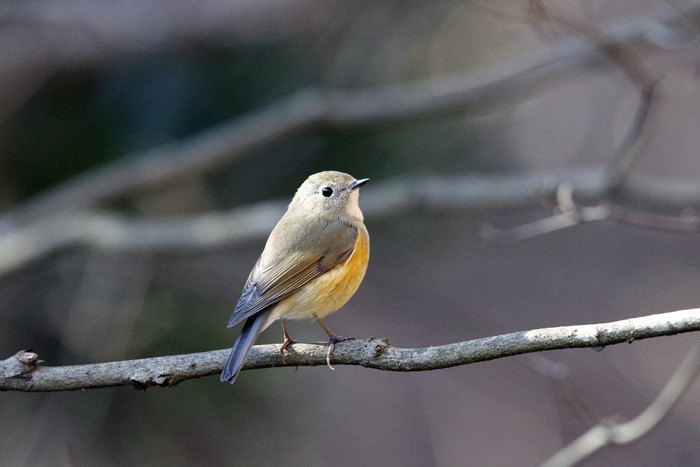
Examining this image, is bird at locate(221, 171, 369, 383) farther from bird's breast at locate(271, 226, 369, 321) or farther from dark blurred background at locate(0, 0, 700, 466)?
dark blurred background at locate(0, 0, 700, 466)

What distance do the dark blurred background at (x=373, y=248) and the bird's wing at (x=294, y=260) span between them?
169 cm

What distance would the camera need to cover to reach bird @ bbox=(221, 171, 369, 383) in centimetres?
383

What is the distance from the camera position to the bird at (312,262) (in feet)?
12.6

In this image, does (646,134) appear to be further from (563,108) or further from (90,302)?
(563,108)

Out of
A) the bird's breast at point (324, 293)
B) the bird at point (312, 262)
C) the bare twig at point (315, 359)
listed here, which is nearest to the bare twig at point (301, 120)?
the bird at point (312, 262)

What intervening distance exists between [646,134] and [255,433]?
4.07 meters

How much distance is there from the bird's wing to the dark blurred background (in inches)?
66.4

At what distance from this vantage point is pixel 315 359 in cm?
338

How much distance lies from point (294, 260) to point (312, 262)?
9cm

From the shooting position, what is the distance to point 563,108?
38.2 ft

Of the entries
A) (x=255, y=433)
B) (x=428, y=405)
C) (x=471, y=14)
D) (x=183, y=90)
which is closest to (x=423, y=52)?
(x=471, y=14)

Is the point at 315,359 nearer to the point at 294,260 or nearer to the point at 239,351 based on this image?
the point at 239,351

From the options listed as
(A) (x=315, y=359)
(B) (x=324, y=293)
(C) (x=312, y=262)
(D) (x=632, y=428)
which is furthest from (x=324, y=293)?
(D) (x=632, y=428)

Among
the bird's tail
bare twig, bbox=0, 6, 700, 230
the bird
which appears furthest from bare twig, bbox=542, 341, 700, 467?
bare twig, bbox=0, 6, 700, 230
